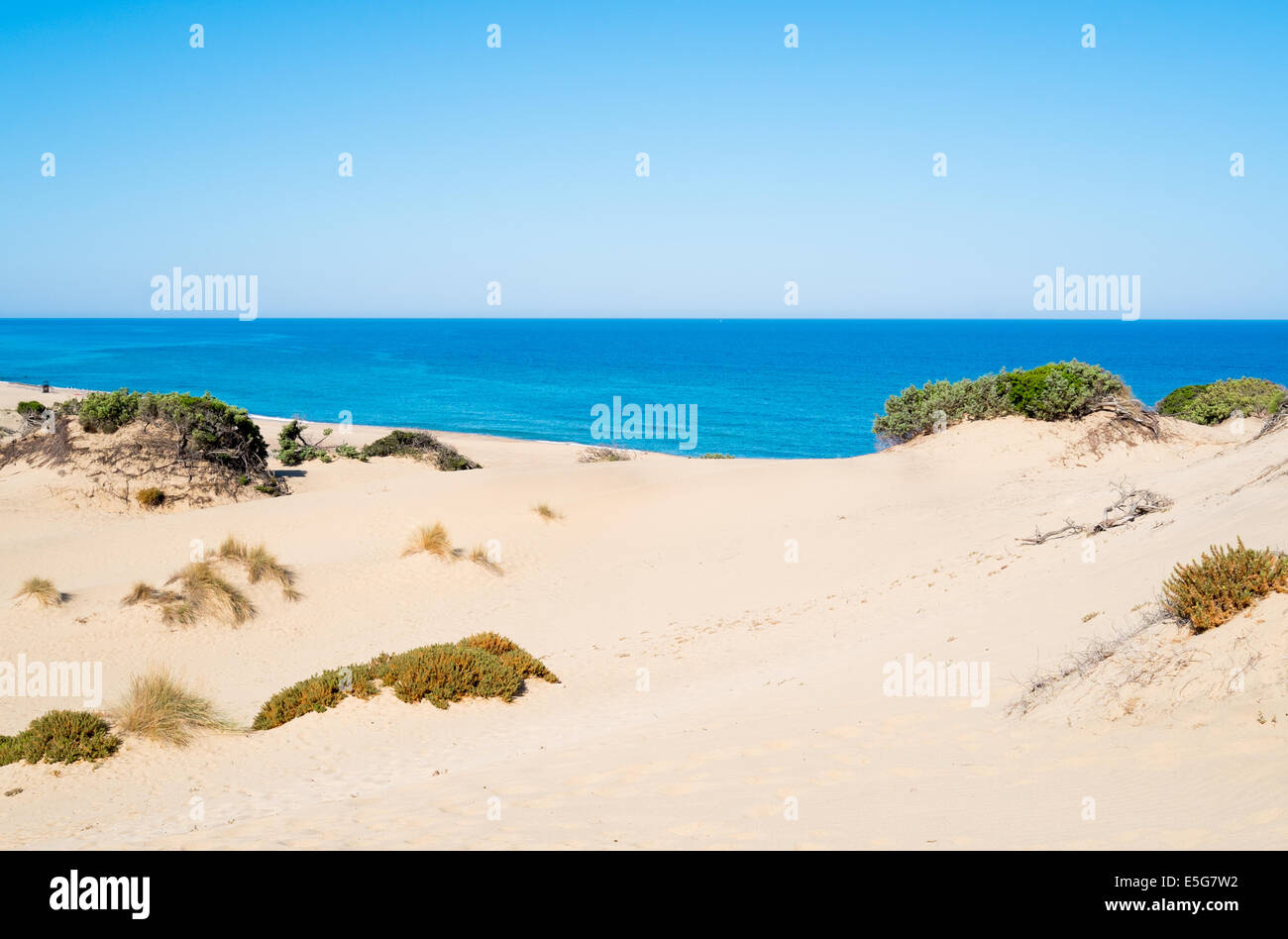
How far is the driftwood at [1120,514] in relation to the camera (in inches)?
556

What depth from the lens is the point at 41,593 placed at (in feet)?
45.8

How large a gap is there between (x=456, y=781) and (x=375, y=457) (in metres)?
26.5

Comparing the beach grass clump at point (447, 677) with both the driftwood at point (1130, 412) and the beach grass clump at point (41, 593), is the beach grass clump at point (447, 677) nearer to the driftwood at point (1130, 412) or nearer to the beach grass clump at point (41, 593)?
the beach grass clump at point (41, 593)

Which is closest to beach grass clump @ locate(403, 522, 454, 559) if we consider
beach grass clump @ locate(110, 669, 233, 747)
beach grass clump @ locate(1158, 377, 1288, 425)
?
beach grass clump @ locate(110, 669, 233, 747)

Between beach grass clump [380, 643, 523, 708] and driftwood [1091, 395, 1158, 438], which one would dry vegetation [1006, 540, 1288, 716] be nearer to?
beach grass clump [380, 643, 523, 708]

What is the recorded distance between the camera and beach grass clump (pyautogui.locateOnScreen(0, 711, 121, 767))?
26.8 ft

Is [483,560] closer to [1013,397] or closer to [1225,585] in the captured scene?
[1225,585]

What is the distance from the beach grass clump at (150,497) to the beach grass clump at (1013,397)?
72.9 feet

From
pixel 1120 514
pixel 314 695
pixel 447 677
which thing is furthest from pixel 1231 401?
pixel 314 695

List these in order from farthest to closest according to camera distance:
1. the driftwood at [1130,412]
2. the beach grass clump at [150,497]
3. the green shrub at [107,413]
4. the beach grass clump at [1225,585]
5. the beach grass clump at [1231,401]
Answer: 1. the beach grass clump at [1231,401]
2. the driftwood at [1130,412]
3. the green shrub at [107,413]
4. the beach grass clump at [150,497]
5. the beach grass clump at [1225,585]

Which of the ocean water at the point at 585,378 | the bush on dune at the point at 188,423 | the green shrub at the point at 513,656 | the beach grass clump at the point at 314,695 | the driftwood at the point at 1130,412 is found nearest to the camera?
the beach grass clump at the point at 314,695

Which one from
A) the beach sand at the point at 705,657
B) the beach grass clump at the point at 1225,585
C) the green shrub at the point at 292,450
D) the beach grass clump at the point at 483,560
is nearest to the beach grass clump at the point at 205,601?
the beach sand at the point at 705,657

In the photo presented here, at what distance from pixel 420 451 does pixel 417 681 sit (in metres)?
24.2
